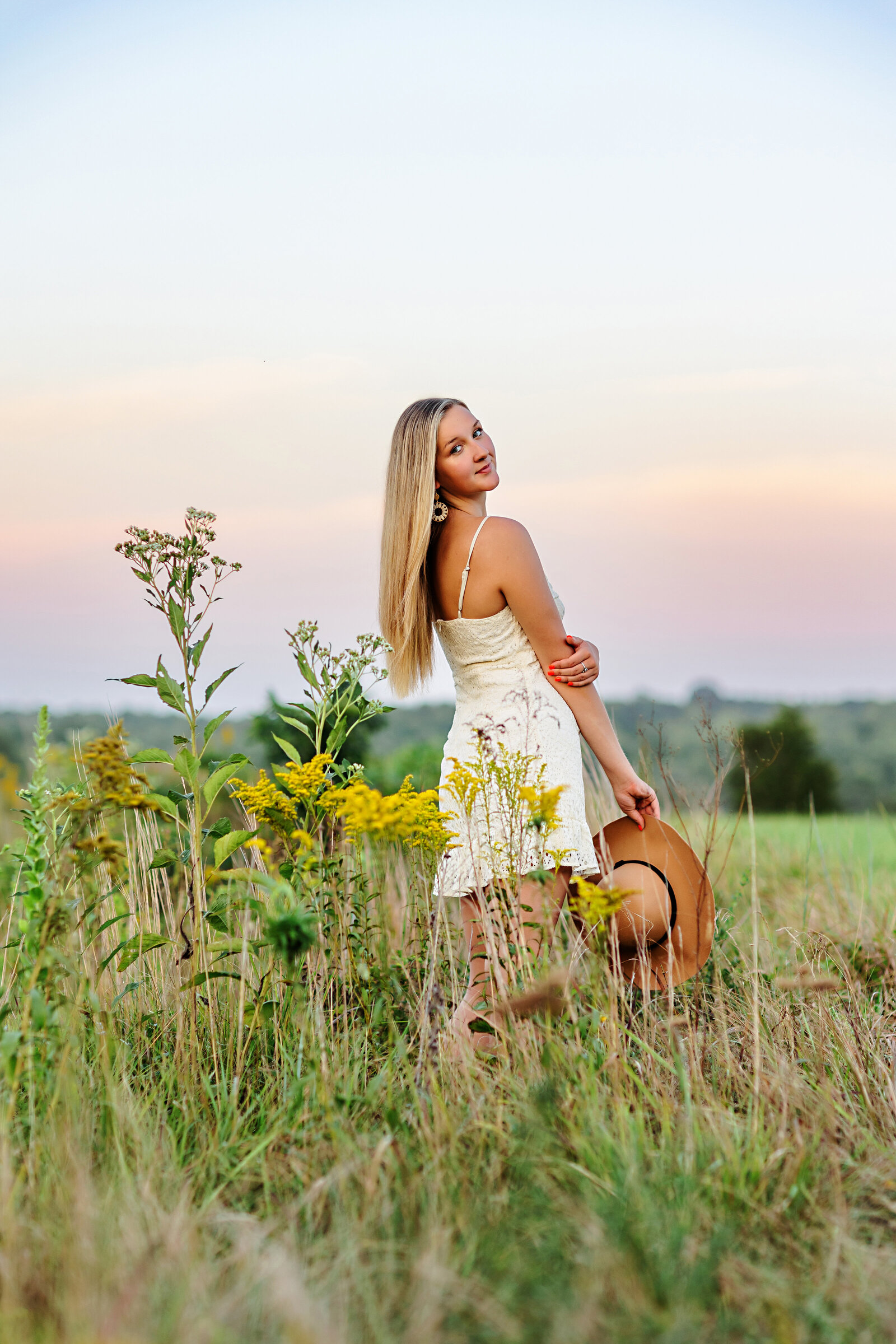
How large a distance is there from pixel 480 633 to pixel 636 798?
2.35 ft

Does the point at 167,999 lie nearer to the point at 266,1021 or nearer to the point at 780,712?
the point at 266,1021

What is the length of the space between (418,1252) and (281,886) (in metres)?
0.70

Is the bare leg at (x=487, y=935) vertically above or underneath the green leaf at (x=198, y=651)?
underneath

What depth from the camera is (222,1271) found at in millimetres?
1813

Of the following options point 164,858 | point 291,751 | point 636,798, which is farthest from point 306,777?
point 636,798

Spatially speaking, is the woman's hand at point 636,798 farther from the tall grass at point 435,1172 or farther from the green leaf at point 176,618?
the green leaf at point 176,618

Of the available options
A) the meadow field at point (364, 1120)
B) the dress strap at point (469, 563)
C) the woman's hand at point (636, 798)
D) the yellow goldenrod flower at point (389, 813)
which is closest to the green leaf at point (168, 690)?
the meadow field at point (364, 1120)

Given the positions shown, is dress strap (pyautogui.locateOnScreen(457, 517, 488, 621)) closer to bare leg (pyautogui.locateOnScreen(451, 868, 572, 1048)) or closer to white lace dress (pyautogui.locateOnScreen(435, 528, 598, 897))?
white lace dress (pyautogui.locateOnScreen(435, 528, 598, 897))

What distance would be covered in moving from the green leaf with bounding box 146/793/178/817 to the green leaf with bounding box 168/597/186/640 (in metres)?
0.42

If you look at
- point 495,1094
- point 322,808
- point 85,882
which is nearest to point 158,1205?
point 495,1094

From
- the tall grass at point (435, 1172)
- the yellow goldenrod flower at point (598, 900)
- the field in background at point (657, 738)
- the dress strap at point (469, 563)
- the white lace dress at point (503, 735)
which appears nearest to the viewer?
the tall grass at point (435, 1172)

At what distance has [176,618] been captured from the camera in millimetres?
2727

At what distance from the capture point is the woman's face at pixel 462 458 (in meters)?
3.25

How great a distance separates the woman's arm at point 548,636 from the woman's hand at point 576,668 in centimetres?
2
